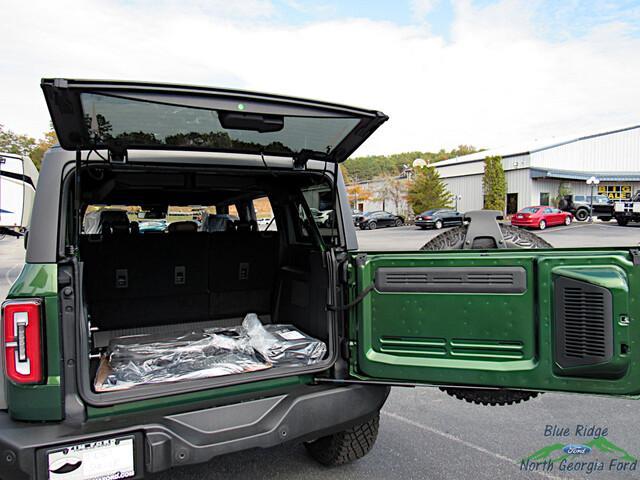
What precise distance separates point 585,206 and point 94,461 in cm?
3588

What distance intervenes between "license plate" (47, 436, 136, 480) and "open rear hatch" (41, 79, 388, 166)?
4.02 ft

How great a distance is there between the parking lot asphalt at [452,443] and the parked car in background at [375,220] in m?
31.8

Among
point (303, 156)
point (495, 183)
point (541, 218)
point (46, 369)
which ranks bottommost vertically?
point (46, 369)

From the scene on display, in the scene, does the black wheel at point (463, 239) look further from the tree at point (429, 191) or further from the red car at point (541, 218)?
the tree at point (429, 191)

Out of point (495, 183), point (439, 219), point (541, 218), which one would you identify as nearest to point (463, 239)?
point (541, 218)

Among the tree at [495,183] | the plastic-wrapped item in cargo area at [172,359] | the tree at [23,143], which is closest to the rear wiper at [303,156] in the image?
the plastic-wrapped item in cargo area at [172,359]

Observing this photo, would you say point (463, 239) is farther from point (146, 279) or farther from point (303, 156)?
point (146, 279)

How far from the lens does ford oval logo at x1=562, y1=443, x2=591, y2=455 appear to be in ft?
10.1

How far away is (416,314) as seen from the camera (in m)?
2.38

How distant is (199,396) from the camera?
221 cm

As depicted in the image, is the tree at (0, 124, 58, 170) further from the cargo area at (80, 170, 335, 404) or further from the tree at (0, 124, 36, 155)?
the cargo area at (80, 170, 335, 404)

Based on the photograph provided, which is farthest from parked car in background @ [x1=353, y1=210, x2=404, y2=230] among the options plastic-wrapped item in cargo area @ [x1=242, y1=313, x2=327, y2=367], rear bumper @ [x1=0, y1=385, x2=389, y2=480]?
rear bumper @ [x1=0, y1=385, x2=389, y2=480]

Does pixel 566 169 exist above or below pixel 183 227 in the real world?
above

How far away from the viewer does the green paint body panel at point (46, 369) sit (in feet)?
6.24
